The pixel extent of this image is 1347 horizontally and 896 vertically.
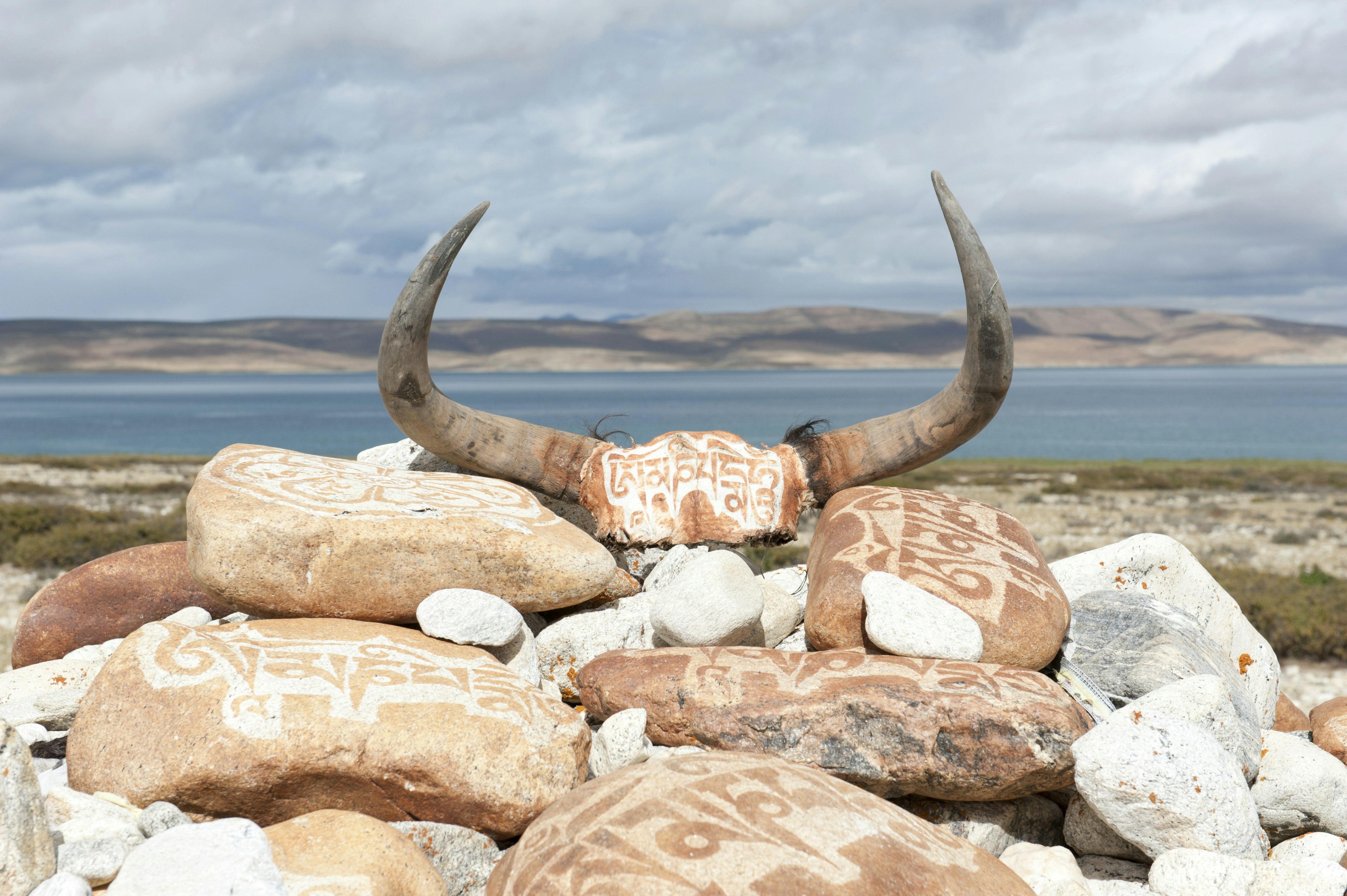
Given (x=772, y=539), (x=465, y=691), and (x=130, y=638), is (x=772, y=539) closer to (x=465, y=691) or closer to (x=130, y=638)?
(x=465, y=691)

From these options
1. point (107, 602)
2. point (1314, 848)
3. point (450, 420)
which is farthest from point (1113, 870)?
point (107, 602)

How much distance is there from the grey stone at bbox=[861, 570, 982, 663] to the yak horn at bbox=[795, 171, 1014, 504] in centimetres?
131

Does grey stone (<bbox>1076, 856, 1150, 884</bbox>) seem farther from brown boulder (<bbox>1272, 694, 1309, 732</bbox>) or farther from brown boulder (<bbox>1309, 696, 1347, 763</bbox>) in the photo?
brown boulder (<bbox>1272, 694, 1309, 732</bbox>)

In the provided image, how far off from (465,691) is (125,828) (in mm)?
1142

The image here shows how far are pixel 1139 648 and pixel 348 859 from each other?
12.0 feet

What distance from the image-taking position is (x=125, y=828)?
113 inches

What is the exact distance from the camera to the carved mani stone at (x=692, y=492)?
5.36 meters

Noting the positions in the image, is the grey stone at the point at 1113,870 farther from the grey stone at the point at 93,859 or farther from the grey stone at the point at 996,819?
the grey stone at the point at 93,859

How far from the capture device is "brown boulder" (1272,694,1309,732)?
5.08 meters

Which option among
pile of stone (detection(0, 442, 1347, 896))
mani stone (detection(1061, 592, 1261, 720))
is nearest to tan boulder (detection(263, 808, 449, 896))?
pile of stone (detection(0, 442, 1347, 896))

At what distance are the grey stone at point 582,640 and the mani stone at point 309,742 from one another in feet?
2.94

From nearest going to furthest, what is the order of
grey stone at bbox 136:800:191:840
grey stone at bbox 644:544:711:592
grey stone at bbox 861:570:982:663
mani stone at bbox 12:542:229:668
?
1. grey stone at bbox 136:800:191:840
2. grey stone at bbox 861:570:982:663
3. mani stone at bbox 12:542:229:668
4. grey stone at bbox 644:544:711:592

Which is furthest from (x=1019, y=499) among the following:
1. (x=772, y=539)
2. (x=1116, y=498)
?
(x=772, y=539)

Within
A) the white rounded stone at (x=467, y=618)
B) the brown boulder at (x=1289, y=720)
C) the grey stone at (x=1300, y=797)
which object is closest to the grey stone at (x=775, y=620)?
the white rounded stone at (x=467, y=618)
